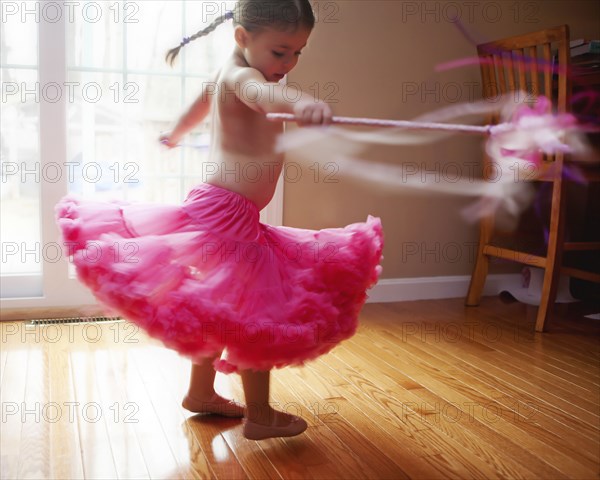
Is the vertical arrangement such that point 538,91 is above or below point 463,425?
above

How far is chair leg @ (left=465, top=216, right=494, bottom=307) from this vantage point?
2.90m

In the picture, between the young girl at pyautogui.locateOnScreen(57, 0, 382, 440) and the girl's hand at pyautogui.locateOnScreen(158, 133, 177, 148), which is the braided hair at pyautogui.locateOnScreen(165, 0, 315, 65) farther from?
the girl's hand at pyautogui.locateOnScreen(158, 133, 177, 148)

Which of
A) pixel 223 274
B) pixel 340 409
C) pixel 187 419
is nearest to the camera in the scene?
pixel 223 274

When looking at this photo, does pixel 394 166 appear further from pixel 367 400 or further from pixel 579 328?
pixel 367 400

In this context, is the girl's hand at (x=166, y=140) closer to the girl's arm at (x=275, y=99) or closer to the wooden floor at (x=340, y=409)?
the girl's arm at (x=275, y=99)

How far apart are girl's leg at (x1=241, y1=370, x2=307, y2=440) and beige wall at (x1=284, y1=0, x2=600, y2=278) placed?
4.49 ft

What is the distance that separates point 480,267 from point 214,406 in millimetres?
1611

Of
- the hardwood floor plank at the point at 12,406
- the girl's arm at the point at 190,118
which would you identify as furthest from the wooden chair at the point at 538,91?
the hardwood floor plank at the point at 12,406

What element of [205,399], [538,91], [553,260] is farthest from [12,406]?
[538,91]

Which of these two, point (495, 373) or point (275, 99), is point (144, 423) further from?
point (495, 373)

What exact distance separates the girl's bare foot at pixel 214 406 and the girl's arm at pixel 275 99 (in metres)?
0.72

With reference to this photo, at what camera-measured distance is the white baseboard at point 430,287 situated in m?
3.01

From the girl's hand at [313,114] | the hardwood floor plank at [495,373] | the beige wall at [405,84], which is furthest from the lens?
the beige wall at [405,84]

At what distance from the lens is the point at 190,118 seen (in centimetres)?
171
